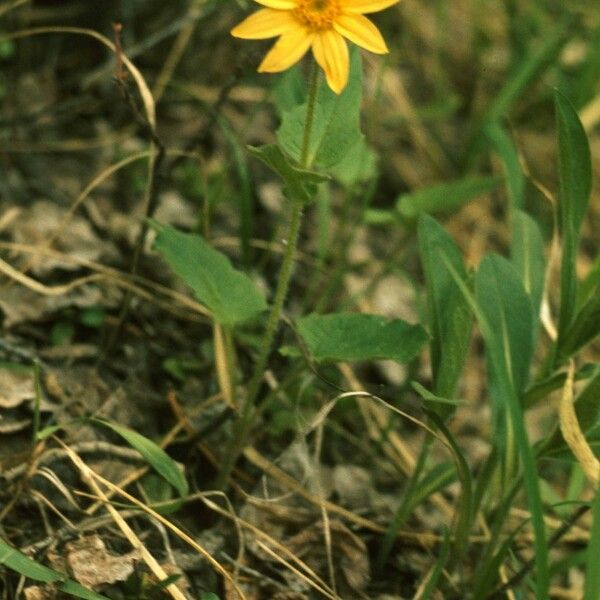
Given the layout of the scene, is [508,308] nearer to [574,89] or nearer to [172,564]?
[172,564]

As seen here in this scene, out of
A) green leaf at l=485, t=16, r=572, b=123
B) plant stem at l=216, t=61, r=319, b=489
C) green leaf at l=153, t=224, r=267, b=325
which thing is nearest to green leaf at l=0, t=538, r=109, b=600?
plant stem at l=216, t=61, r=319, b=489

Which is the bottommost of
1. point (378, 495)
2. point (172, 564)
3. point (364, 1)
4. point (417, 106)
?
point (378, 495)

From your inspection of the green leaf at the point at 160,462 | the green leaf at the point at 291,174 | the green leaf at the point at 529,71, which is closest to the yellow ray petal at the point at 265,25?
the green leaf at the point at 291,174

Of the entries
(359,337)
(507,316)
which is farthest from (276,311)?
(507,316)

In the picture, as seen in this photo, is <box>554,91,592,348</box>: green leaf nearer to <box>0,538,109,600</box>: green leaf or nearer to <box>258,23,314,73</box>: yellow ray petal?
<box>258,23,314,73</box>: yellow ray petal

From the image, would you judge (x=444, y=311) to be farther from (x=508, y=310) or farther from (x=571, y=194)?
(x=571, y=194)

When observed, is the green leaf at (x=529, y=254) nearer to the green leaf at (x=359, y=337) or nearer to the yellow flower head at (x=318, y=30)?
the green leaf at (x=359, y=337)

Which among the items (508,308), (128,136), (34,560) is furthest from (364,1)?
(128,136)
